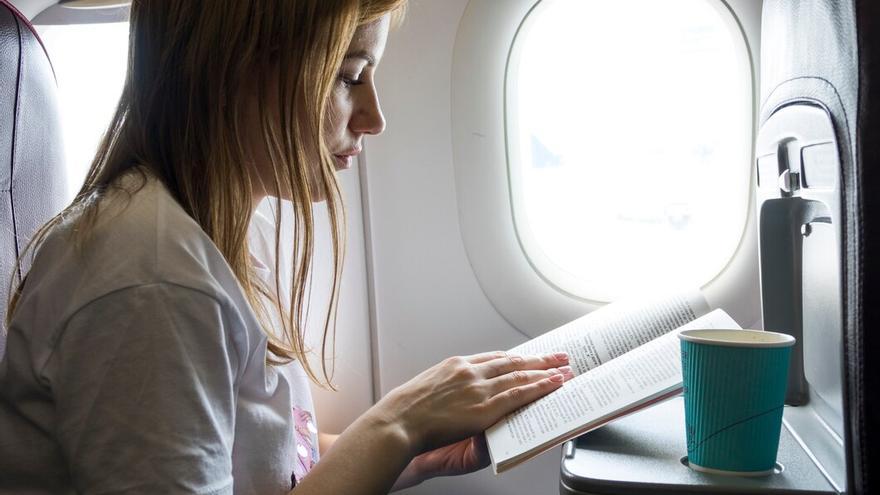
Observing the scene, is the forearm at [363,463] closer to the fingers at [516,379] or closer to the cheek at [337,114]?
the fingers at [516,379]

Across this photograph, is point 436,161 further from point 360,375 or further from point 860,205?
point 860,205

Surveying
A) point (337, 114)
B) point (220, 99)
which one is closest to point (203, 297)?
point (220, 99)

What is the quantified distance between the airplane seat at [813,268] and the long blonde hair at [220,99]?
0.44 m

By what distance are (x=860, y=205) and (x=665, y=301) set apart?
1.55ft

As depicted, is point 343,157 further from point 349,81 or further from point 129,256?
point 129,256

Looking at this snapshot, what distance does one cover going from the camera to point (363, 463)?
877 millimetres

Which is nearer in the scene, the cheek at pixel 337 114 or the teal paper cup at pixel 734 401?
the teal paper cup at pixel 734 401

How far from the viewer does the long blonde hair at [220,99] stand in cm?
82

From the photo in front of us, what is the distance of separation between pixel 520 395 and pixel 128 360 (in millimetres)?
444

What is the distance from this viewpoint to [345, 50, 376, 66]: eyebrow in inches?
37.2

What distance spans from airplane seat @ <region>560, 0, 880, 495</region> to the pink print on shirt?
1.21 ft

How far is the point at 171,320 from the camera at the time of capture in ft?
2.23

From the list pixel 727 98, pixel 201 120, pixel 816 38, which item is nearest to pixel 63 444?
pixel 201 120

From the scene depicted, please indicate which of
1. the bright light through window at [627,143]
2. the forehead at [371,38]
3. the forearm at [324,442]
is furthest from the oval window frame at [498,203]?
the forehead at [371,38]
